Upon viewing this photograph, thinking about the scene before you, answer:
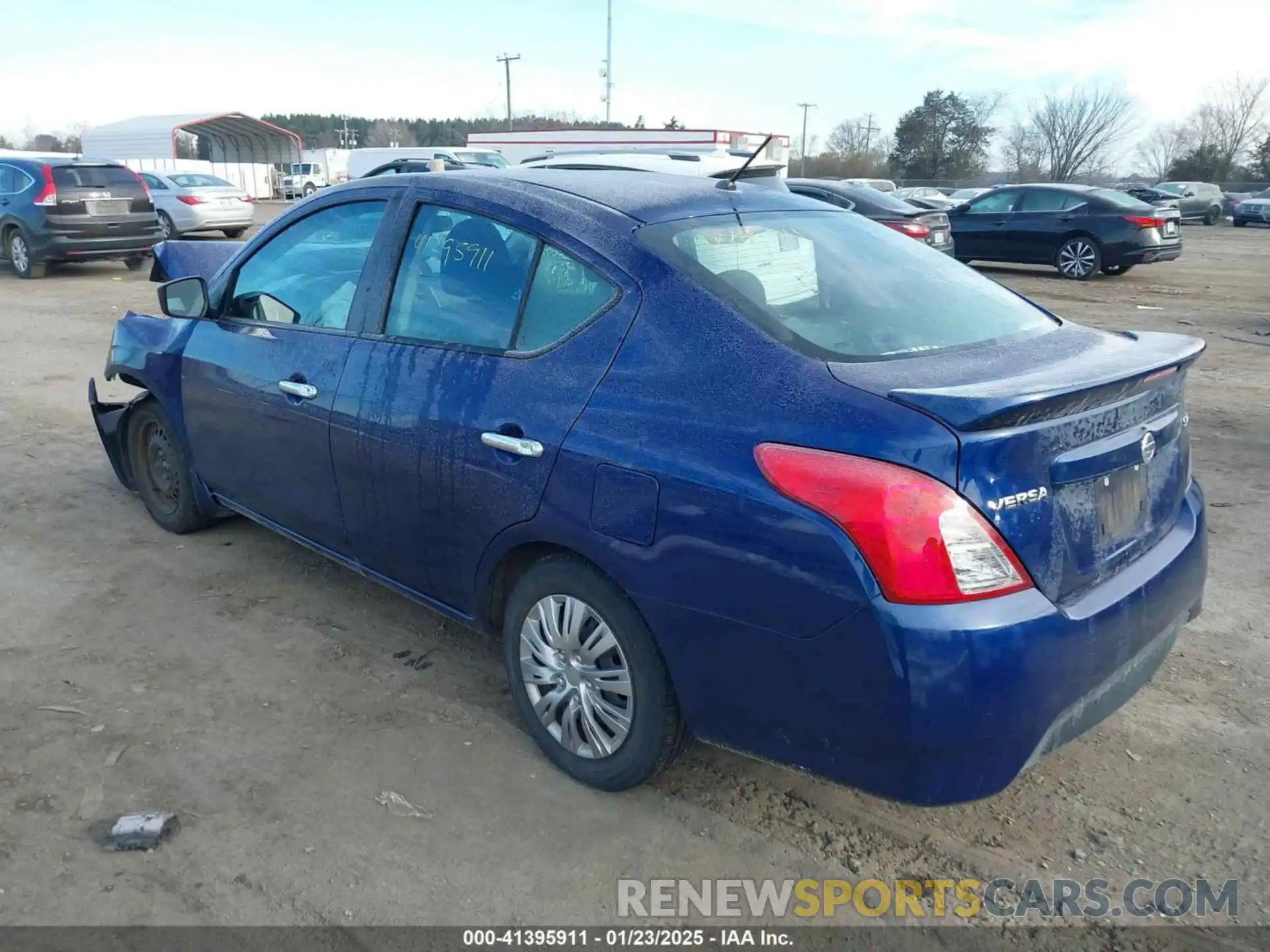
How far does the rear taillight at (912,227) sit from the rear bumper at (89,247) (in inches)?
441

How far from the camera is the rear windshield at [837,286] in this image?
2635 millimetres

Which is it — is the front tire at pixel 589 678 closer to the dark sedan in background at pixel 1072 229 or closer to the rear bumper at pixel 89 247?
the rear bumper at pixel 89 247

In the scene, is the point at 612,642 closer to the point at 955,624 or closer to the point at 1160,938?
the point at 955,624

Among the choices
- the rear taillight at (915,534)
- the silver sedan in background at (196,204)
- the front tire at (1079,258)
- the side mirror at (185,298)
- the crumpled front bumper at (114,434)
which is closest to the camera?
the rear taillight at (915,534)

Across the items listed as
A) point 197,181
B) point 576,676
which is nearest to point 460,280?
point 576,676

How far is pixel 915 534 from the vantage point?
212 cm

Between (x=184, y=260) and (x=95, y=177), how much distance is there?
37.5 feet

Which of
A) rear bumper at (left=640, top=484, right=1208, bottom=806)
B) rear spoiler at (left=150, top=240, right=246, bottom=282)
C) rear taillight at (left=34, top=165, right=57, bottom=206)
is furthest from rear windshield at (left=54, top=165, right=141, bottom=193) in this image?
rear bumper at (left=640, top=484, right=1208, bottom=806)

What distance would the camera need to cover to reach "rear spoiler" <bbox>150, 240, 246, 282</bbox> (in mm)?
5359

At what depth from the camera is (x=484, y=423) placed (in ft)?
9.53

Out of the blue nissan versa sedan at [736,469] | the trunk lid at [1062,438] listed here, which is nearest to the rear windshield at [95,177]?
the blue nissan versa sedan at [736,469]

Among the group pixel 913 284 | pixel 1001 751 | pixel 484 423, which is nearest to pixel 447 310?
pixel 484 423

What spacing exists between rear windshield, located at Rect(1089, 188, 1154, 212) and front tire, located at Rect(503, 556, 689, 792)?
15.6 metres

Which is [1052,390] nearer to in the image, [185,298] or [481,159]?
[185,298]
